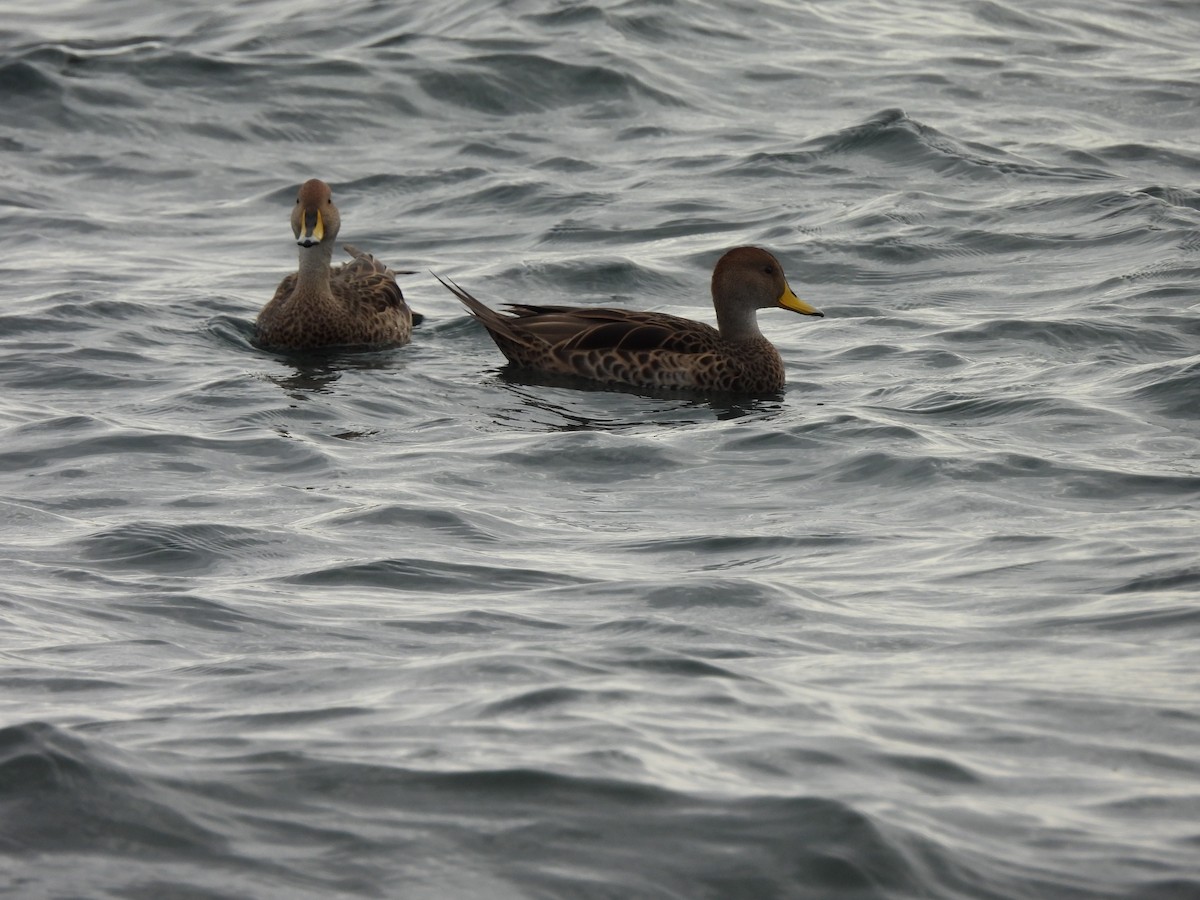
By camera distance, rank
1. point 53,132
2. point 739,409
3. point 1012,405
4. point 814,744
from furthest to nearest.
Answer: point 53,132, point 739,409, point 1012,405, point 814,744

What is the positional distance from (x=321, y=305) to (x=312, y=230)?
480 mm

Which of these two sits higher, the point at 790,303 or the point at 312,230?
the point at 312,230

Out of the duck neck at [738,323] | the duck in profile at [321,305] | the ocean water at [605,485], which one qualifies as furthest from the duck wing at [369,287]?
the duck neck at [738,323]

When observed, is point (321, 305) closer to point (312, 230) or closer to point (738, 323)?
point (312, 230)

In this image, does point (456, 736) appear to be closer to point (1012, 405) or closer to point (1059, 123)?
point (1012, 405)

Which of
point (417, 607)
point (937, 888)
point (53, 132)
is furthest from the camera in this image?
point (53, 132)

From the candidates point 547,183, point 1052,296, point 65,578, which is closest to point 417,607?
point 65,578

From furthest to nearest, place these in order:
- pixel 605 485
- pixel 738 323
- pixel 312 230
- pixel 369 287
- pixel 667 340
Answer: pixel 369 287 < pixel 312 230 < pixel 738 323 < pixel 667 340 < pixel 605 485

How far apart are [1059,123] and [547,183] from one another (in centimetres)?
457

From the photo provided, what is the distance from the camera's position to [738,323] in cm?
1139

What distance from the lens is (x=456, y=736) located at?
5117mm

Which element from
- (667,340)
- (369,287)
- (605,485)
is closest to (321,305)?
(369,287)

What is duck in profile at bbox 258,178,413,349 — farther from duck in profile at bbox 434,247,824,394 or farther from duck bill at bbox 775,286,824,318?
duck bill at bbox 775,286,824,318

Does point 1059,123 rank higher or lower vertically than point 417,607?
higher
